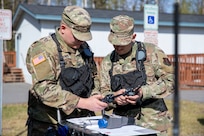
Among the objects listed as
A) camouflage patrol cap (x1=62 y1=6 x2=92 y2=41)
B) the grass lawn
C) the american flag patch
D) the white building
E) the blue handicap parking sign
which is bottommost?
the grass lawn

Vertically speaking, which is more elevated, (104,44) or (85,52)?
(85,52)

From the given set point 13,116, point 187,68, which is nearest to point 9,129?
point 13,116

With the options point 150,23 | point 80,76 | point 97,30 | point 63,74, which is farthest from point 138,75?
point 97,30

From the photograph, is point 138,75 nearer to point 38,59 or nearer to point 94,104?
point 94,104

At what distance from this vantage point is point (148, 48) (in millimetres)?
3098

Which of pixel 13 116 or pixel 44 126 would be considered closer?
pixel 44 126

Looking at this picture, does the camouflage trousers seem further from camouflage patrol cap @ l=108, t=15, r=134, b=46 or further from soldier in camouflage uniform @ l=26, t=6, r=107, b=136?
camouflage patrol cap @ l=108, t=15, r=134, b=46

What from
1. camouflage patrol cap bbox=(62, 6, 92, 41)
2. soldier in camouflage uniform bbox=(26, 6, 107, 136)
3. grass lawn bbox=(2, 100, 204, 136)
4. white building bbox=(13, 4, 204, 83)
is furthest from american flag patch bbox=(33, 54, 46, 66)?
white building bbox=(13, 4, 204, 83)

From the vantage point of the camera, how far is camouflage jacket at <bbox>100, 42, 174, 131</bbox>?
117 inches

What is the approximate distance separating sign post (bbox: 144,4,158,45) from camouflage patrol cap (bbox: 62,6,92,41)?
3.57m

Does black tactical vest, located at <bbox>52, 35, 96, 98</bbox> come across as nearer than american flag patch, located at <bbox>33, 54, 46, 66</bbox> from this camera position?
No

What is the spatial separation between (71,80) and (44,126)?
1.48 feet

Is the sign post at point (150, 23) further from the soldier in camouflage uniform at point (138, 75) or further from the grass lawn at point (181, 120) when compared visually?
the soldier in camouflage uniform at point (138, 75)

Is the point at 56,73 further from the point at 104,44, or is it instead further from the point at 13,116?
the point at 104,44
